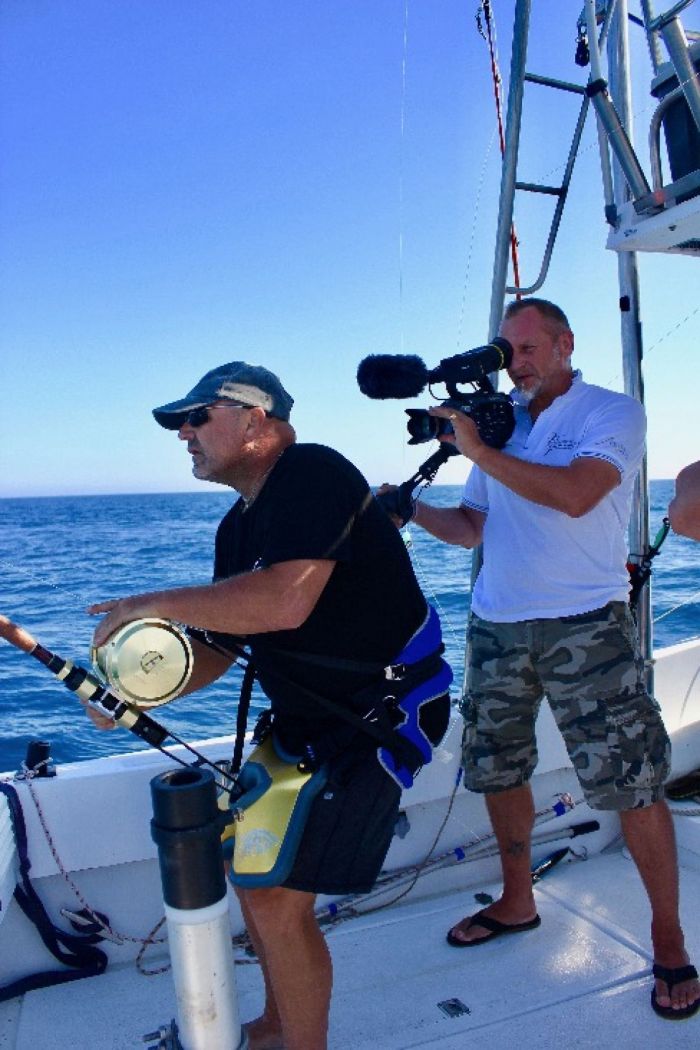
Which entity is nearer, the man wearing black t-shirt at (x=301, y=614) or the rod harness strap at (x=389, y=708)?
the man wearing black t-shirt at (x=301, y=614)

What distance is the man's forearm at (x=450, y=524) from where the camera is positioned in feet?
9.76

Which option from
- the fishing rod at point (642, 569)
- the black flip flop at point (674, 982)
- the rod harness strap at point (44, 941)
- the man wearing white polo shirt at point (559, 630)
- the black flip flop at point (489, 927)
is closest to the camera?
the black flip flop at point (674, 982)

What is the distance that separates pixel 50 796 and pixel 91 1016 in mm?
609

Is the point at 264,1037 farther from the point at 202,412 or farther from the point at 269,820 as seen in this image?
the point at 202,412

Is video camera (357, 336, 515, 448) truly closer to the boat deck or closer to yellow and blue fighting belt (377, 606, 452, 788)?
yellow and blue fighting belt (377, 606, 452, 788)

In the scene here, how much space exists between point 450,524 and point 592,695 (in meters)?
0.76

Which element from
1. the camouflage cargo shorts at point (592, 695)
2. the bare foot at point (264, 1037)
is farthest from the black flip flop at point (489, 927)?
the bare foot at point (264, 1037)

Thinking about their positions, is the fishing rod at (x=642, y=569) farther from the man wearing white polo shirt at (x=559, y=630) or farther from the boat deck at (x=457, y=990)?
the boat deck at (x=457, y=990)

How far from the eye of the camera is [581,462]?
8.16ft

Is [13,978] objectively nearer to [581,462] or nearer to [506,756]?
[506,756]

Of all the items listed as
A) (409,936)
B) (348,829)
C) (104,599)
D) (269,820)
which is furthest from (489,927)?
(104,599)

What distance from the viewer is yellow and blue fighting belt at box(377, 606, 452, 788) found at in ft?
6.74

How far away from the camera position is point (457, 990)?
2.58 m

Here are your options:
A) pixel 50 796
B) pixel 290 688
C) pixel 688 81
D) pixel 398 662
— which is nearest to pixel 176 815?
pixel 290 688
